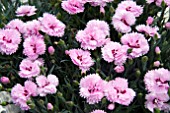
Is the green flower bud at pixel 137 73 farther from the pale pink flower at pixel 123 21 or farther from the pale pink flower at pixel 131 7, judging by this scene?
the pale pink flower at pixel 131 7

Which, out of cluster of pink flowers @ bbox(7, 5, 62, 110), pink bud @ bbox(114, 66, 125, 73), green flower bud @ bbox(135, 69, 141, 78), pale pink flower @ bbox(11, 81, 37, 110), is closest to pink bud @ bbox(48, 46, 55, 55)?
cluster of pink flowers @ bbox(7, 5, 62, 110)

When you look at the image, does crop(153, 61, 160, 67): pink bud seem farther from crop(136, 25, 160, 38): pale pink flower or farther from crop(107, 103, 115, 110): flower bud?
crop(107, 103, 115, 110): flower bud

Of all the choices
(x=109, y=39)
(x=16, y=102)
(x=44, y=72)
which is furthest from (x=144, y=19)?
(x=16, y=102)

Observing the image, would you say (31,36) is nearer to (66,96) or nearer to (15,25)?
(15,25)

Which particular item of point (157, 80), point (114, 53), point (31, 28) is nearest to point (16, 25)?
point (31, 28)

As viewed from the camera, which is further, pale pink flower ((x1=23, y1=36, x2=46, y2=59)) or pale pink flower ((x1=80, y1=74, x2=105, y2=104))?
pale pink flower ((x1=23, y1=36, x2=46, y2=59))

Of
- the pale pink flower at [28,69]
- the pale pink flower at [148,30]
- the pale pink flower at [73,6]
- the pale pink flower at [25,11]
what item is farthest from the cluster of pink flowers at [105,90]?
the pale pink flower at [25,11]
